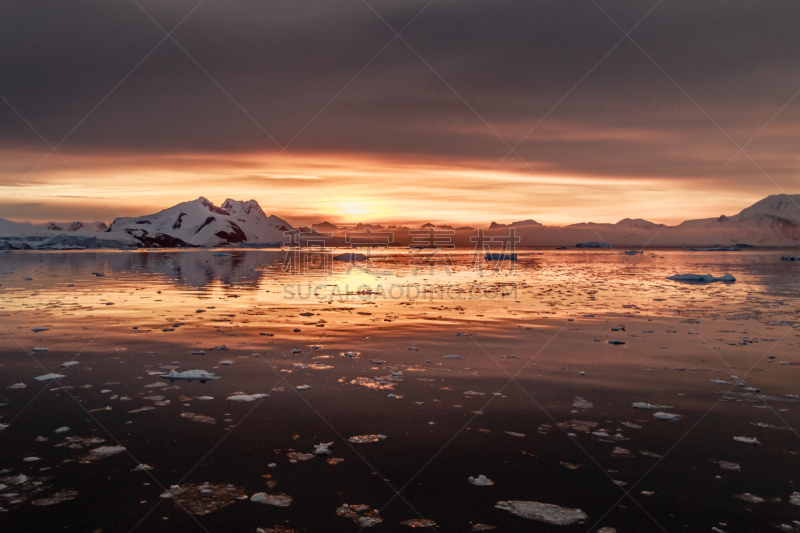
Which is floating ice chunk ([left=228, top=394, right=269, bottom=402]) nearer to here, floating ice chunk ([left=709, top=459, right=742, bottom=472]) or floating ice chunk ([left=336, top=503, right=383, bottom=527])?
floating ice chunk ([left=336, top=503, right=383, bottom=527])

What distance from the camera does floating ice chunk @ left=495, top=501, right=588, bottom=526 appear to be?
4.16 m

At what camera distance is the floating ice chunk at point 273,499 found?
4.36 m

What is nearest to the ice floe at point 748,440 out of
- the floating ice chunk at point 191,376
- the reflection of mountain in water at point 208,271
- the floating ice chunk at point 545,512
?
the floating ice chunk at point 545,512

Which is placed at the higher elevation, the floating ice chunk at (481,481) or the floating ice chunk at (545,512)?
the floating ice chunk at (481,481)

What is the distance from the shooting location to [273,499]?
4426mm

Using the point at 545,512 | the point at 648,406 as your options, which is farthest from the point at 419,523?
the point at 648,406

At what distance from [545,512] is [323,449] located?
7.52 ft

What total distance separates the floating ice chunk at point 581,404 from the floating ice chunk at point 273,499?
4110 mm

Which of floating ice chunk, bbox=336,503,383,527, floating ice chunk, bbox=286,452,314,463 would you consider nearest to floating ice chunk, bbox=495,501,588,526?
floating ice chunk, bbox=336,503,383,527

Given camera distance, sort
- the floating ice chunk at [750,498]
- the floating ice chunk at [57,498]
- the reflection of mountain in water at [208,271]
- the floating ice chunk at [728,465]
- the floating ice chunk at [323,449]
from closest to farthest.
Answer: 1. the floating ice chunk at [57,498]
2. the floating ice chunk at [750,498]
3. the floating ice chunk at [728,465]
4. the floating ice chunk at [323,449]
5. the reflection of mountain in water at [208,271]

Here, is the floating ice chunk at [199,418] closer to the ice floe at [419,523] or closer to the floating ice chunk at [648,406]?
the ice floe at [419,523]

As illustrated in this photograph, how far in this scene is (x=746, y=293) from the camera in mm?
21688

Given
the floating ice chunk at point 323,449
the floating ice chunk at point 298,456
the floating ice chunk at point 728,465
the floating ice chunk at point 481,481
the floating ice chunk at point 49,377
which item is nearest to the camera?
the floating ice chunk at point 481,481

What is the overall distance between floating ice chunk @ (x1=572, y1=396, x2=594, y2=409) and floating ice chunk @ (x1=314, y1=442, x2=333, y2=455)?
11.1 feet
